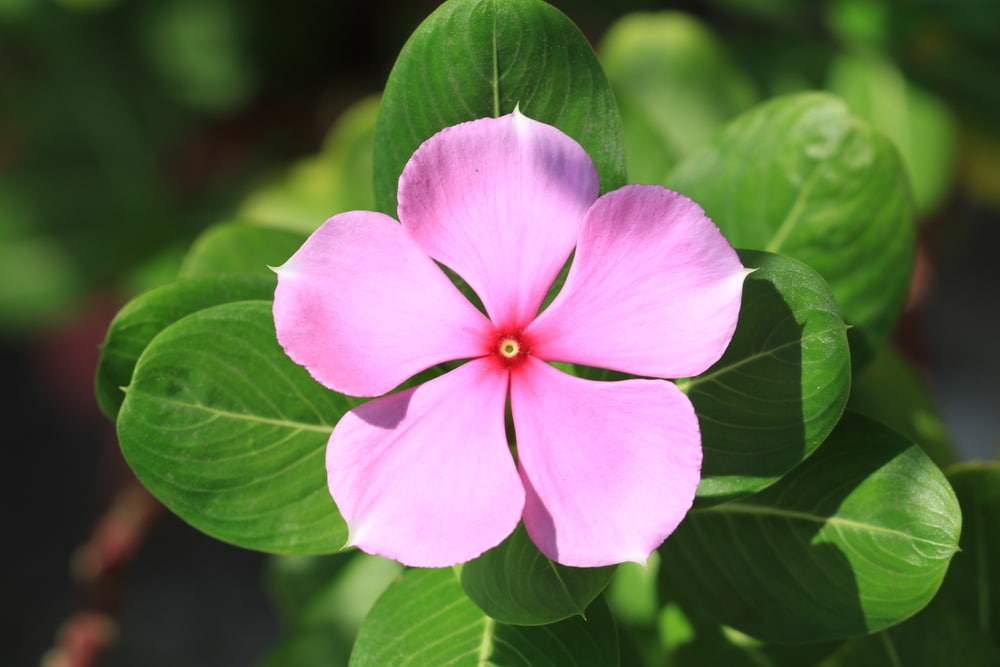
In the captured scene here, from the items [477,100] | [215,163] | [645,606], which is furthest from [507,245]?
[215,163]

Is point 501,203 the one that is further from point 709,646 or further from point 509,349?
point 709,646

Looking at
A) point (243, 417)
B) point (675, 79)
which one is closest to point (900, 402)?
point (675, 79)

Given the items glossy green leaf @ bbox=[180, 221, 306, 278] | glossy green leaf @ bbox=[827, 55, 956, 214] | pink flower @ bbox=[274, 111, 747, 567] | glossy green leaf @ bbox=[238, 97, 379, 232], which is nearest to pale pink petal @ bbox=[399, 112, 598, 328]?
pink flower @ bbox=[274, 111, 747, 567]

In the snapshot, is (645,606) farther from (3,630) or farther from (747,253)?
(3,630)

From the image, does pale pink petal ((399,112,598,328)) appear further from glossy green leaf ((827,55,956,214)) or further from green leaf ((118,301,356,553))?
glossy green leaf ((827,55,956,214))

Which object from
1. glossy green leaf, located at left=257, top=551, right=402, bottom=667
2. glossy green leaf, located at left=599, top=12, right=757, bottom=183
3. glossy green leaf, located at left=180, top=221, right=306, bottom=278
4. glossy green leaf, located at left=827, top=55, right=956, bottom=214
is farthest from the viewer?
glossy green leaf, located at left=827, top=55, right=956, bottom=214
